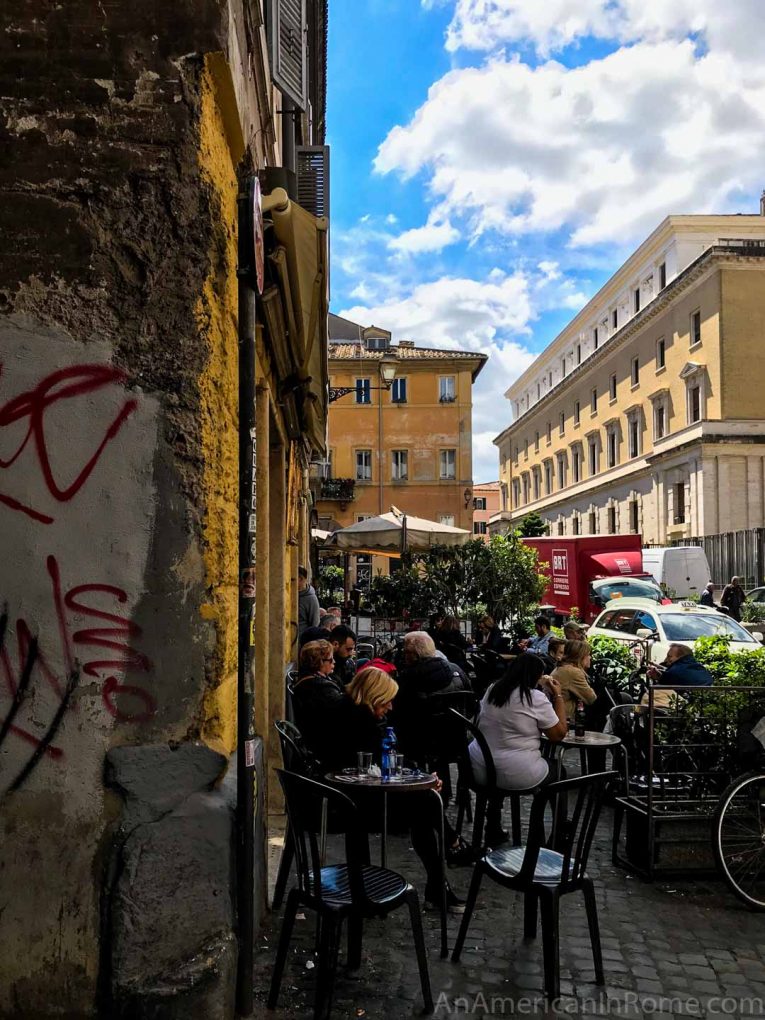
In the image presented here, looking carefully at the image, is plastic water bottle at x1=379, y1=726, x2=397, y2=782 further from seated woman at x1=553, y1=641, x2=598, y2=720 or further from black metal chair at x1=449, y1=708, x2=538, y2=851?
seated woman at x1=553, y1=641, x2=598, y2=720

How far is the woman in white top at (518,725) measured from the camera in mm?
5797

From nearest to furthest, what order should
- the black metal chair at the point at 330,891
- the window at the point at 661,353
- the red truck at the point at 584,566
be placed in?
→ the black metal chair at the point at 330,891, the red truck at the point at 584,566, the window at the point at 661,353

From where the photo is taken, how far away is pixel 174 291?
3688 millimetres

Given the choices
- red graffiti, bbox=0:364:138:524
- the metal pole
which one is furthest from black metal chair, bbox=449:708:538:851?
red graffiti, bbox=0:364:138:524

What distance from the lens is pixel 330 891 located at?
4.07m

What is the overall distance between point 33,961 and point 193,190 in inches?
121

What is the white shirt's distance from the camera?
5797mm

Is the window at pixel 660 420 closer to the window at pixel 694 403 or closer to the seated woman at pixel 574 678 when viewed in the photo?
the window at pixel 694 403

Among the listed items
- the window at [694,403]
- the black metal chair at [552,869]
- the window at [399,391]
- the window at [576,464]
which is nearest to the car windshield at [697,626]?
the black metal chair at [552,869]

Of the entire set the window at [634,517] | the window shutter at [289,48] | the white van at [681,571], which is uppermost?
the window shutter at [289,48]

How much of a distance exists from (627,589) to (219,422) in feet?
65.2

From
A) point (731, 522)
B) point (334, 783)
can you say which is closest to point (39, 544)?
point (334, 783)

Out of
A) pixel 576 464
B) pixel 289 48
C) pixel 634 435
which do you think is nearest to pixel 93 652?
pixel 289 48

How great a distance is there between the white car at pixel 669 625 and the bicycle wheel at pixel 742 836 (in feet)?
24.7
